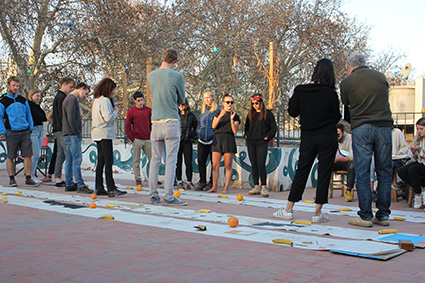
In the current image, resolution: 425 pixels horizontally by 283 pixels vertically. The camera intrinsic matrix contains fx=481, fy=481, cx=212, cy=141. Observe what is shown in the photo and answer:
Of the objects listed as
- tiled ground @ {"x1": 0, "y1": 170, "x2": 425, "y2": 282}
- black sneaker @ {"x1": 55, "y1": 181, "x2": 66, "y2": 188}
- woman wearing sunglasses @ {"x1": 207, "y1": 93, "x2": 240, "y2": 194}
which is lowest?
tiled ground @ {"x1": 0, "y1": 170, "x2": 425, "y2": 282}

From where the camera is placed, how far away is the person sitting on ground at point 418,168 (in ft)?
24.2

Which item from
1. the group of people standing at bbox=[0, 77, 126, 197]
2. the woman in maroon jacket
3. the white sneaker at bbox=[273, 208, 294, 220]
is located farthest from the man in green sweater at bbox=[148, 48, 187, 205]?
the woman in maroon jacket

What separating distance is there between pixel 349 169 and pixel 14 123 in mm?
6571

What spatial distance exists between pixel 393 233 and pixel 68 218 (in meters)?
3.81

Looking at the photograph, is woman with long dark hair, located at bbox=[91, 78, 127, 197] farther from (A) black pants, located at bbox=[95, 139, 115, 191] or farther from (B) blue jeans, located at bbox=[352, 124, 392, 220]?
(B) blue jeans, located at bbox=[352, 124, 392, 220]

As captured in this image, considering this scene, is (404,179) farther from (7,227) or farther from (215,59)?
(215,59)

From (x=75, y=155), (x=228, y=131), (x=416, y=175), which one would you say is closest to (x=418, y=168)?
(x=416, y=175)

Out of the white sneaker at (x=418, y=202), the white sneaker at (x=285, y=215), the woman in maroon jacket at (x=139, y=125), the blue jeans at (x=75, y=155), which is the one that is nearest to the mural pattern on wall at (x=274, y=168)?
the woman in maroon jacket at (x=139, y=125)

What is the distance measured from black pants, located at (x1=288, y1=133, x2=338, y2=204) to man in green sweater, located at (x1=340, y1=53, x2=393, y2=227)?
1.03 ft

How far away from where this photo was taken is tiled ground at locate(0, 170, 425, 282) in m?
3.43

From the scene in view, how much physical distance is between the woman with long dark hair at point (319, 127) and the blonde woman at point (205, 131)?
12.5 ft

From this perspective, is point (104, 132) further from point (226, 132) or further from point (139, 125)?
point (226, 132)

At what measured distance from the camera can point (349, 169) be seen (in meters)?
8.61

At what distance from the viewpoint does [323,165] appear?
6.00 m
